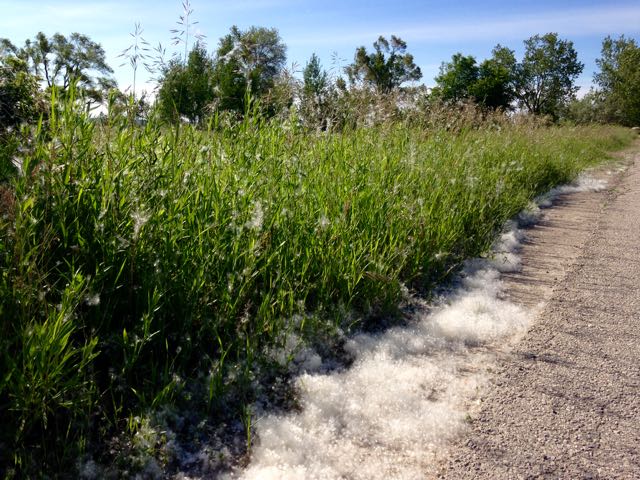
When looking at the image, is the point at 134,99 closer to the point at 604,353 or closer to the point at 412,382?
the point at 412,382

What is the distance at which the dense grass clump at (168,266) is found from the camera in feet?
6.22

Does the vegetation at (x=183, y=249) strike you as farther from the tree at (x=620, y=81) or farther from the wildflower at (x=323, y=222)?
the tree at (x=620, y=81)

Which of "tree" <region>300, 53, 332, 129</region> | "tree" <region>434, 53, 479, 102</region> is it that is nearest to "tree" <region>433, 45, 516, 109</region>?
"tree" <region>434, 53, 479, 102</region>

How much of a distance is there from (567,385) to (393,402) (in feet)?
3.06

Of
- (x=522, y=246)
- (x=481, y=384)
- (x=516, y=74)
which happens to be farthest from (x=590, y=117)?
(x=481, y=384)

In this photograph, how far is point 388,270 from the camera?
3.50m

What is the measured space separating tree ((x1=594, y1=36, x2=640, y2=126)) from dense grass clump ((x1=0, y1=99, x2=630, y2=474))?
47.6 metres

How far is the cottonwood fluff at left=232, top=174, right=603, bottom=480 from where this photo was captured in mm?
2020

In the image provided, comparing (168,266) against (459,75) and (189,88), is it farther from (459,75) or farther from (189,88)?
(459,75)

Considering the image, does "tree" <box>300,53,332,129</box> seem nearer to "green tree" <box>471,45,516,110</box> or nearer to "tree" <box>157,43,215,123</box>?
"tree" <box>157,43,215,123</box>

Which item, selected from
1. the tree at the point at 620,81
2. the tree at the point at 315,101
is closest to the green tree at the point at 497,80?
the tree at the point at 620,81

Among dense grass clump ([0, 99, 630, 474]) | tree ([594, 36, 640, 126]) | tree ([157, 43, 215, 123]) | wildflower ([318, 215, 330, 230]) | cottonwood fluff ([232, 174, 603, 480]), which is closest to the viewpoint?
dense grass clump ([0, 99, 630, 474])

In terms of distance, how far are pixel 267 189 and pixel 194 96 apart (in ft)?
3.96

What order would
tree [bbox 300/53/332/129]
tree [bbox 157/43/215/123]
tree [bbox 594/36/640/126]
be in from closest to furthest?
tree [bbox 157/43/215/123], tree [bbox 300/53/332/129], tree [bbox 594/36/640/126]
